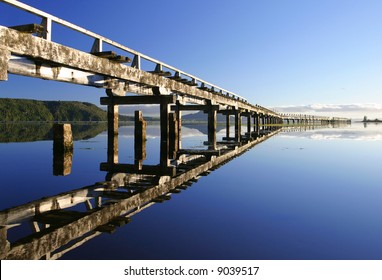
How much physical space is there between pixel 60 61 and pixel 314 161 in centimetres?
1612

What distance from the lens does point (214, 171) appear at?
1467 centimetres

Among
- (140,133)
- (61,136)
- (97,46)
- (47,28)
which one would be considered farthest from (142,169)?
(47,28)

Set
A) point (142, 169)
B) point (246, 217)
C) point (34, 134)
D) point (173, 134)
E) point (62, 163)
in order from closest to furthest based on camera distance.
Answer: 1. point (246, 217)
2. point (142, 169)
3. point (62, 163)
4. point (173, 134)
5. point (34, 134)

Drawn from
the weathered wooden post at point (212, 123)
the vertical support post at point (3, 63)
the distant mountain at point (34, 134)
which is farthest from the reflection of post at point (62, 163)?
the distant mountain at point (34, 134)

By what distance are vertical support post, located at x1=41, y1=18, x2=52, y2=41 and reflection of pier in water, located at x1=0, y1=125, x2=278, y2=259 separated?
4.07m

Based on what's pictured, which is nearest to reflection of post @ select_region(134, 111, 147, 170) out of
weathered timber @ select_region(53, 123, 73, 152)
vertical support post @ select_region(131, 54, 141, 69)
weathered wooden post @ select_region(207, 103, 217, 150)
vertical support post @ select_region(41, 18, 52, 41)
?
weathered timber @ select_region(53, 123, 73, 152)

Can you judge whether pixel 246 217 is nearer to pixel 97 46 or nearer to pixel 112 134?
pixel 97 46

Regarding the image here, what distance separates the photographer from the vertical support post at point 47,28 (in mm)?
6895

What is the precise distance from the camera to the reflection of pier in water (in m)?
4.73

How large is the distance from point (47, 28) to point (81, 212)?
13.9ft

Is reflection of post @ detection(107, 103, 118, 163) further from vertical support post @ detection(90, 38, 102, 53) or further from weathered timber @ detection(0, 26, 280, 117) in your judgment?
vertical support post @ detection(90, 38, 102, 53)

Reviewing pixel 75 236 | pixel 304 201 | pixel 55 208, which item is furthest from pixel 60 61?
pixel 304 201

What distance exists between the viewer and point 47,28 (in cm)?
693
